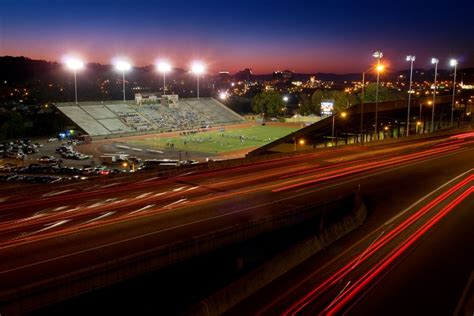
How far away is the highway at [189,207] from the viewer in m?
14.2

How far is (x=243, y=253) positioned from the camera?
14.4 m

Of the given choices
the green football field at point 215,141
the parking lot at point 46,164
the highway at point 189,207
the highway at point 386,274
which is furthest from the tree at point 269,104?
the highway at point 386,274

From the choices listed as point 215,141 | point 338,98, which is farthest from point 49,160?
point 338,98

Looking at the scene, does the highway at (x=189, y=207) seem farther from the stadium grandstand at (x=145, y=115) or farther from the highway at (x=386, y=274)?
the stadium grandstand at (x=145, y=115)

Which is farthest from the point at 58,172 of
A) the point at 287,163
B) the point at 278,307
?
the point at 278,307

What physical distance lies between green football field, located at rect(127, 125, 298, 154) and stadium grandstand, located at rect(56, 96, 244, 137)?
33.2ft

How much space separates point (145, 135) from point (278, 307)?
8293 cm

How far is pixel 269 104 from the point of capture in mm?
136125

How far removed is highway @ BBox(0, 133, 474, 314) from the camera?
14152 millimetres

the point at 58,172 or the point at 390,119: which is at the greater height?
the point at 390,119

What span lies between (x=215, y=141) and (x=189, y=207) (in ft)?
205

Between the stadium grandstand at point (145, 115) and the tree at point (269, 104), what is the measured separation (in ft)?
47.9

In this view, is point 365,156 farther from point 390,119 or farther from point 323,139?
point 390,119

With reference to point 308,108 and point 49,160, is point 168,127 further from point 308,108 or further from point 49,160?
point 308,108
